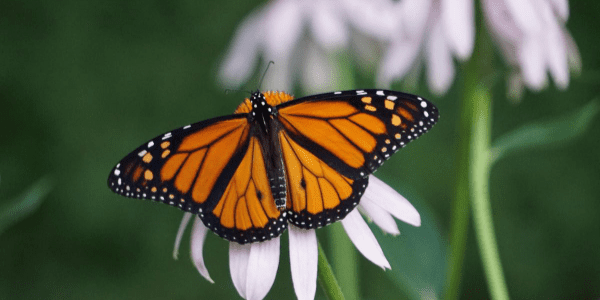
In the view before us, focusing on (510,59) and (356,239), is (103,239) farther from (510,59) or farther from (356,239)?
(356,239)

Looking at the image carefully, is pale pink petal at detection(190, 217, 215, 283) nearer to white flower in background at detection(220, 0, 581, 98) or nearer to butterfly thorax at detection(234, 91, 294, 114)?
butterfly thorax at detection(234, 91, 294, 114)

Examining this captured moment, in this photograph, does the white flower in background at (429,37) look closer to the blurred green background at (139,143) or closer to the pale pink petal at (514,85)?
the pale pink petal at (514,85)

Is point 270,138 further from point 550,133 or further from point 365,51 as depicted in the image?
point 365,51

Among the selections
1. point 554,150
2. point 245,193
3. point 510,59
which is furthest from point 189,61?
point 245,193

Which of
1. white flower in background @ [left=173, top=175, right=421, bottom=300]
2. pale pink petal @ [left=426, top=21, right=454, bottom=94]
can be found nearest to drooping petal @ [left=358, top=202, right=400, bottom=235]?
white flower in background @ [left=173, top=175, right=421, bottom=300]

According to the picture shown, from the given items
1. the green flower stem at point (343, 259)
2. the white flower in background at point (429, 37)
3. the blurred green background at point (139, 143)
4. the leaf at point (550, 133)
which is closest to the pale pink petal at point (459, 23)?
the white flower in background at point (429, 37)

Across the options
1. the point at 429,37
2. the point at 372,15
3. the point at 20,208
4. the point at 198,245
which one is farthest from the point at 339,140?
the point at 372,15

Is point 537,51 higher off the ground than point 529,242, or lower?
higher
